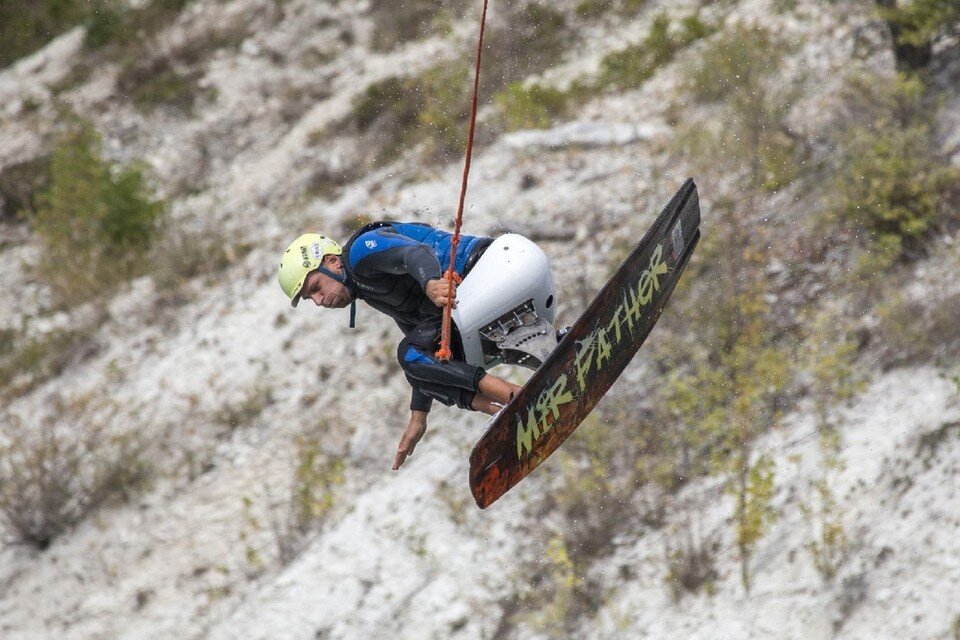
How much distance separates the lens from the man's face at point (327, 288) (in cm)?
702

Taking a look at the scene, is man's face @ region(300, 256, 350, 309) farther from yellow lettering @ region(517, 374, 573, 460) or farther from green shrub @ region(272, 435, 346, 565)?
green shrub @ region(272, 435, 346, 565)

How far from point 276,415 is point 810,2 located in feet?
27.8

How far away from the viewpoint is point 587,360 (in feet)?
22.8

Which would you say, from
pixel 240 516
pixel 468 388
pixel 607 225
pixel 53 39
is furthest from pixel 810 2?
pixel 53 39

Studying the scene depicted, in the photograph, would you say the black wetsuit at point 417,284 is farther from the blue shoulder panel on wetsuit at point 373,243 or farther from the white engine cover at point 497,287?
the white engine cover at point 497,287

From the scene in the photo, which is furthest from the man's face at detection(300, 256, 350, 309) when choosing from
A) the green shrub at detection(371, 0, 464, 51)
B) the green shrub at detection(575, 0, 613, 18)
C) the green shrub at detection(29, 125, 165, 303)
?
the green shrub at detection(371, 0, 464, 51)

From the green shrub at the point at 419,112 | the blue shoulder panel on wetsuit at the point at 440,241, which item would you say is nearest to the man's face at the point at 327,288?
the blue shoulder panel on wetsuit at the point at 440,241

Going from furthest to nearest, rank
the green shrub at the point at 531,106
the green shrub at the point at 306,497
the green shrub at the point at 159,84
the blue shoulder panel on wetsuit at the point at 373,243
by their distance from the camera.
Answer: the green shrub at the point at 159,84 → the green shrub at the point at 531,106 → the green shrub at the point at 306,497 → the blue shoulder panel on wetsuit at the point at 373,243

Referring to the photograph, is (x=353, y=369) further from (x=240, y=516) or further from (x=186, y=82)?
(x=186, y=82)

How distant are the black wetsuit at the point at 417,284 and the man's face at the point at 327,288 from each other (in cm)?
6

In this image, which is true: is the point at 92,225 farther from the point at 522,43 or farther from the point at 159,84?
the point at 522,43

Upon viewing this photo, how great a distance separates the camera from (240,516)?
13289 mm

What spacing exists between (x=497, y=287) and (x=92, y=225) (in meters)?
13.3

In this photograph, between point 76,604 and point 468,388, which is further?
point 76,604
